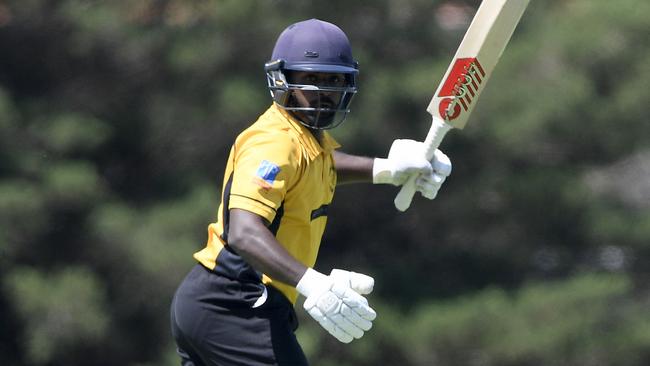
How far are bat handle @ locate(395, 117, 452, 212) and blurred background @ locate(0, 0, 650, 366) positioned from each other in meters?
3.74

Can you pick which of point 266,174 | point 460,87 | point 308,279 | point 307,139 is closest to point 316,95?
point 307,139

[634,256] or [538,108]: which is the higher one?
[538,108]

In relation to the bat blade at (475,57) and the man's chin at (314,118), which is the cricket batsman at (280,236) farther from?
the bat blade at (475,57)

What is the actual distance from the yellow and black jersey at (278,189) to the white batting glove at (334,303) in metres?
0.20

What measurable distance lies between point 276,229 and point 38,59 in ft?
16.9

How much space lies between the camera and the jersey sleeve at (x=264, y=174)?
9.87 feet

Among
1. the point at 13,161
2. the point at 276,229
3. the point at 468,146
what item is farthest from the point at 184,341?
the point at 468,146

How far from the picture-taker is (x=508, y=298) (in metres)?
7.96

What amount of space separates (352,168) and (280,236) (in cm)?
55

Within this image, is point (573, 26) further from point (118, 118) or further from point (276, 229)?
point (276, 229)

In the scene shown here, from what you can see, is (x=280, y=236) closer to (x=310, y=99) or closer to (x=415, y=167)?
(x=310, y=99)

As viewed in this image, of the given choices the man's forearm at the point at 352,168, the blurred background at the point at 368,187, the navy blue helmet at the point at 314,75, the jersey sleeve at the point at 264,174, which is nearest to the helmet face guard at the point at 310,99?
the navy blue helmet at the point at 314,75

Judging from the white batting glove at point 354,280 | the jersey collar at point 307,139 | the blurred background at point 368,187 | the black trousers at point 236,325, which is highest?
the jersey collar at point 307,139

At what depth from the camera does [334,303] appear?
2932mm
